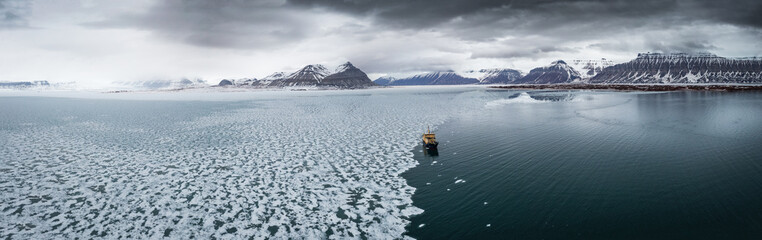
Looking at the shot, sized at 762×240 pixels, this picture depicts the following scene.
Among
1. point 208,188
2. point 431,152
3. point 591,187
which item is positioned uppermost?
point 431,152

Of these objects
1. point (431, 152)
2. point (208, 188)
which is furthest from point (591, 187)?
point (208, 188)

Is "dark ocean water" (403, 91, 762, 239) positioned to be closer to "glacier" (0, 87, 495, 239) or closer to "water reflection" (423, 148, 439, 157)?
"water reflection" (423, 148, 439, 157)

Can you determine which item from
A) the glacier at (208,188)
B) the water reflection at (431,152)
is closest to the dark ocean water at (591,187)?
the water reflection at (431,152)

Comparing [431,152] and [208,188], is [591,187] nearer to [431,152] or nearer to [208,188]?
[431,152]

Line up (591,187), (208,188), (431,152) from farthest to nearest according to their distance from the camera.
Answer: (431,152), (208,188), (591,187)

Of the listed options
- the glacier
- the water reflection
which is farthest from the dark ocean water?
the glacier

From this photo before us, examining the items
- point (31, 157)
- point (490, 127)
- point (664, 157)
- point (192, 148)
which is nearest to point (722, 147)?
point (664, 157)

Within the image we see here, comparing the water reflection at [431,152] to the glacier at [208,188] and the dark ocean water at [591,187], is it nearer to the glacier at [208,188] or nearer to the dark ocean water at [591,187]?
the dark ocean water at [591,187]

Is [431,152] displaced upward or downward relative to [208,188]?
upward
